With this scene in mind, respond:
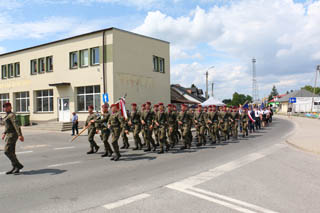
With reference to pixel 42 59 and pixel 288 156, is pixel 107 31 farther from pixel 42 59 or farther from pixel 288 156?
pixel 288 156

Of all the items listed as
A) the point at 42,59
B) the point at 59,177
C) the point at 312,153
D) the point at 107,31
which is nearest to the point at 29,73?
the point at 42,59

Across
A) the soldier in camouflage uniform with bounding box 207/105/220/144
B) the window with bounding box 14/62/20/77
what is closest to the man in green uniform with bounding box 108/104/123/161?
the soldier in camouflage uniform with bounding box 207/105/220/144

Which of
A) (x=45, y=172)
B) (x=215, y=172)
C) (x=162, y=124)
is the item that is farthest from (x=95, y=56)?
(x=215, y=172)

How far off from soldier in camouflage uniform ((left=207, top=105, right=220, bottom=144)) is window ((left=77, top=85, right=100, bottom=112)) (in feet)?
41.7

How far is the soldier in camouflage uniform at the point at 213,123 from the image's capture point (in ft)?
45.6

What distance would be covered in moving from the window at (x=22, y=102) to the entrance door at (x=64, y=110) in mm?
6025

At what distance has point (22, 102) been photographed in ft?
103

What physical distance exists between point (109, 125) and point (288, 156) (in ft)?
20.6

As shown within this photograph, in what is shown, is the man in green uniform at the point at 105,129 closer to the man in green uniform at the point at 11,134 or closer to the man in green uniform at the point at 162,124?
the man in green uniform at the point at 162,124

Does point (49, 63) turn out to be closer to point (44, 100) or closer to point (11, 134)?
point (44, 100)

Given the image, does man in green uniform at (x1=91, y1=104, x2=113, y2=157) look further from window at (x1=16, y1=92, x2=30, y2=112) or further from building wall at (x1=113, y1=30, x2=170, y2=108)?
window at (x1=16, y1=92, x2=30, y2=112)

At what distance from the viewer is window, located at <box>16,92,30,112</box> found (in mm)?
30672

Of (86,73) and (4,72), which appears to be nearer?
(86,73)

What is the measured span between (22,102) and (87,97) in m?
10.6
